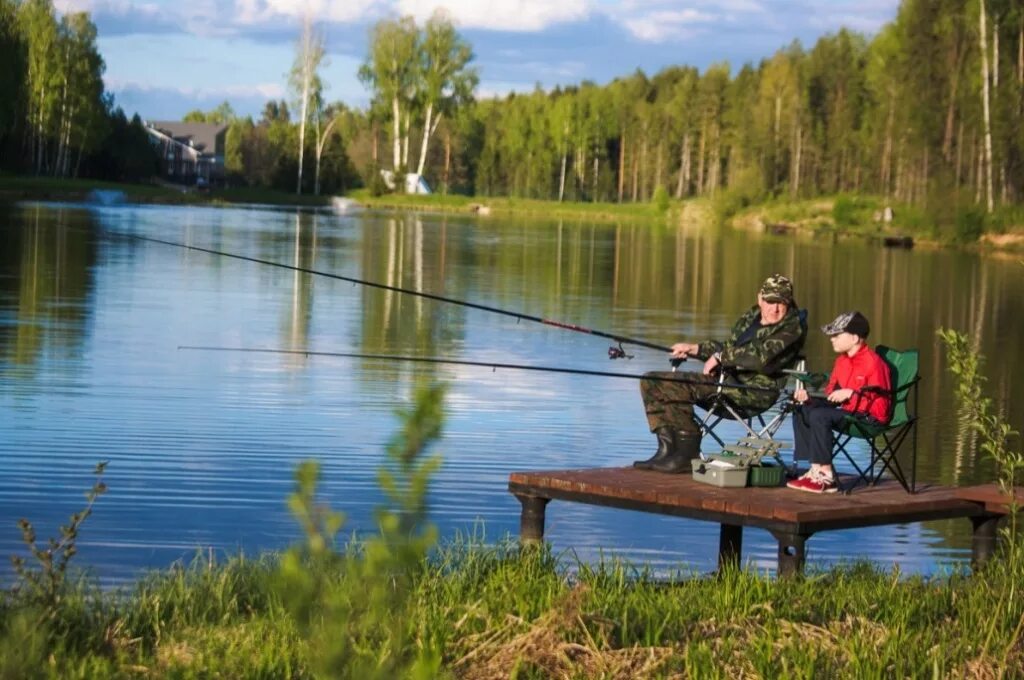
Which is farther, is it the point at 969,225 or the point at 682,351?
the point at 969,225

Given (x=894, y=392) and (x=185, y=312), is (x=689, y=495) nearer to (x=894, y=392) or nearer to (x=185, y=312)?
(x=894, y=392)

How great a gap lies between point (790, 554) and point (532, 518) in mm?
1218

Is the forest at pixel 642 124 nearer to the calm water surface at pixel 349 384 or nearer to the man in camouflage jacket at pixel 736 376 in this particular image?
the calm water surface at pixel 349 384

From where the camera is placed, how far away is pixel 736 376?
341 inches

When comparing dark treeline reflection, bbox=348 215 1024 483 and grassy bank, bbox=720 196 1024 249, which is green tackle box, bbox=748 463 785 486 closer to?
dark treeline reflection, bbox=348 215 1024 483

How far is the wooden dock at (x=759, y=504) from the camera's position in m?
7.36

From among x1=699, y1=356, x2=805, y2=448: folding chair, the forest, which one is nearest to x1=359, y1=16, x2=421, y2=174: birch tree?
the forest

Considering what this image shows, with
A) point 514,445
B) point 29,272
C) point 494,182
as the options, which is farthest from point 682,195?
point 514,445

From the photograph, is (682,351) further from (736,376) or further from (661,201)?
(661,201)

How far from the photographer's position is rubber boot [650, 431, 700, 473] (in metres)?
8.29

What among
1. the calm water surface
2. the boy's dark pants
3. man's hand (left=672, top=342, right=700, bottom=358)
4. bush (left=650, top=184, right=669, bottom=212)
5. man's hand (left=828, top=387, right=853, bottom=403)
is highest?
bush (left=650, top=184, right=669, bottom=212)

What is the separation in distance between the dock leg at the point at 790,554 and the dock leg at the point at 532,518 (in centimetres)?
115

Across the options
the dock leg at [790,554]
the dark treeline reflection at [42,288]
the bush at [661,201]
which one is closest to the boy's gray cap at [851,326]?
the dock leg at [790,554]

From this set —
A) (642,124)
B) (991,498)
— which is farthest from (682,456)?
(642,124)
